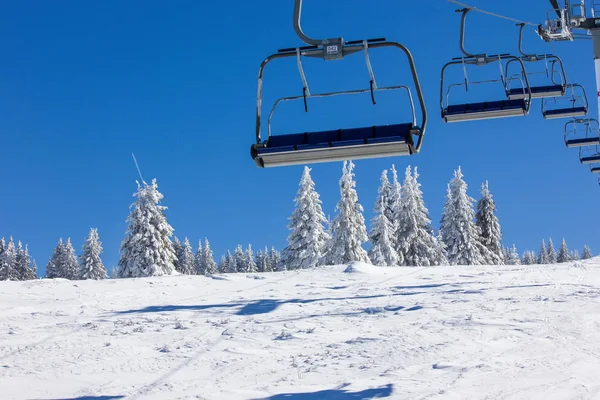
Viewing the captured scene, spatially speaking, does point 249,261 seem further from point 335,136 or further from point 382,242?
point 335,136

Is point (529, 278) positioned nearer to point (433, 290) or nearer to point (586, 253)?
point (433, 290)

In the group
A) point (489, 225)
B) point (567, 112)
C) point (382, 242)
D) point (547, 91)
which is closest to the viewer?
point (547, 91)

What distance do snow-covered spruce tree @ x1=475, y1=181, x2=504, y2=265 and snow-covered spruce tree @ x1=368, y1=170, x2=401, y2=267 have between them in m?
Result: 10.9

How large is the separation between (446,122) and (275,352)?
527 centimetres

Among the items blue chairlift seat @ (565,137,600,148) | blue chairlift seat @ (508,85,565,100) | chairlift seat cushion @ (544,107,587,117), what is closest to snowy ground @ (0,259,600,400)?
blue chairlift seat @ (565,137,600,148)

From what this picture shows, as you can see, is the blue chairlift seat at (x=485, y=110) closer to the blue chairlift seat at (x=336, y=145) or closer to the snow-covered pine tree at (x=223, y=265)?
the blue chairlift seat at (x=336, y=145)

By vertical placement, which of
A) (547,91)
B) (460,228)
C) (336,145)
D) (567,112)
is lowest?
(336,145)

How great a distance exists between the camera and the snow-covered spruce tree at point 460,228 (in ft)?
167

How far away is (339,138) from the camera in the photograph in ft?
22.2

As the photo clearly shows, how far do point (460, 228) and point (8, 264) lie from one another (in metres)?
49.9

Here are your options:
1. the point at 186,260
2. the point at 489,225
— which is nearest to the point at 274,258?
the point at 186,260

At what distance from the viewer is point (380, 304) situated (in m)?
15.5

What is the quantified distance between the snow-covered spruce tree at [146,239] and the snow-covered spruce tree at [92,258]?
21102 mm

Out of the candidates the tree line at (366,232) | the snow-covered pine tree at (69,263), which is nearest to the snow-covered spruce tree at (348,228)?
the tree line at (366,232)
